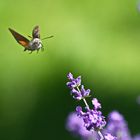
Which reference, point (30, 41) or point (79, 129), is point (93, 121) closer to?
point (30, 41)

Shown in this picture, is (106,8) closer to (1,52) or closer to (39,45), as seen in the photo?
(1,52)

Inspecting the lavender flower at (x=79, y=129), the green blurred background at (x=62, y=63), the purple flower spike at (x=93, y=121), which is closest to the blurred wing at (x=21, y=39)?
the purple flower spike at (x=93, y=121)

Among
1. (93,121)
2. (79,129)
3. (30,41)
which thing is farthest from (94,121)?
(79,129)

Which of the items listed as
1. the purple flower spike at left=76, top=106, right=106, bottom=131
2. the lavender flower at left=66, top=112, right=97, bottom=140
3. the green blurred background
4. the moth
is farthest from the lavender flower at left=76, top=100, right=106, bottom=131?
the green blurred background

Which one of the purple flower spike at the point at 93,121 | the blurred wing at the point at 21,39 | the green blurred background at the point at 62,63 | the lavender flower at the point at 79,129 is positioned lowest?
the purple flower spike at the point at 93,121

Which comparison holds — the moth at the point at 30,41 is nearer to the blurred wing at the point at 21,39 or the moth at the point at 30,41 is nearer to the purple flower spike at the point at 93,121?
the blurred wing at the point at 21,39

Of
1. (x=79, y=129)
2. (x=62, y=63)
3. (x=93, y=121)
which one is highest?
(x=62, y=63)

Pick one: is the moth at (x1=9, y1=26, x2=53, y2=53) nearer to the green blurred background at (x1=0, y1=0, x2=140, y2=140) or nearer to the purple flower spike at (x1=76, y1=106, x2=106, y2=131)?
the purple flower spike at (x1=76, y1=106, x2=106, y2=131)

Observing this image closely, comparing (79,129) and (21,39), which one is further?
(79,129)

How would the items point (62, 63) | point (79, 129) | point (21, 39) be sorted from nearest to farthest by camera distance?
point (21, 39), point (79, 129), point (62, 63)
